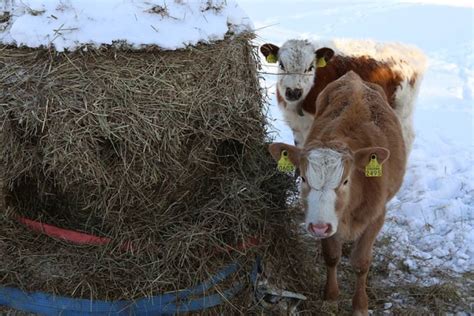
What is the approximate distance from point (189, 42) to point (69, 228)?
1517mm

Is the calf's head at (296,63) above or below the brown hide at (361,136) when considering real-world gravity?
above

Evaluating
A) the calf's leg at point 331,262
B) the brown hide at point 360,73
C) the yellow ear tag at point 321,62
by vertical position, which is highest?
the yellow ear tag at point 321,62

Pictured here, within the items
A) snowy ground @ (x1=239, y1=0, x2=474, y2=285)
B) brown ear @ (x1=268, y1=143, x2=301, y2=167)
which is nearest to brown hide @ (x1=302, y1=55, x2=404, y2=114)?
snowy ground @ (x1=239, y1=0, x2=474, y2=285)

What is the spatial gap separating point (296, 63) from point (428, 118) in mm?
2698

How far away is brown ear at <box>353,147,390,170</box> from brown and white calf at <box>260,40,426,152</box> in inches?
99.2

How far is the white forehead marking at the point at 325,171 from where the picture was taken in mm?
3742

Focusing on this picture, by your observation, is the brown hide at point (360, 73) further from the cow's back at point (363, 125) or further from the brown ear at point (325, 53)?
the cow's back at point (363, 125)

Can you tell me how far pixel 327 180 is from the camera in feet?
12.3

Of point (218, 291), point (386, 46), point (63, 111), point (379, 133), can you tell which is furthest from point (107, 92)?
point (386, 46)

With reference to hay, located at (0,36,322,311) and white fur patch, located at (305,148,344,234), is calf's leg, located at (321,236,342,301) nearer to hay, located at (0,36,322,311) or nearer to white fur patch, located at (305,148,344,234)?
hay, located at (0,36,322,311)

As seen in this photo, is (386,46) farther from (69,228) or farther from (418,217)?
(69,228)

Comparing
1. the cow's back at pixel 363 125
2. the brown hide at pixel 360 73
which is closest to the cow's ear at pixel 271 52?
the brown hide at pixel 360 73

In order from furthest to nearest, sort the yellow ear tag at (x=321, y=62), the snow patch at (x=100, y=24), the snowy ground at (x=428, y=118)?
the yellow ear tag at (x=321, y=62) → the snowy ground at (x=428, y=118) → the snow patch at (x=100, y=24)

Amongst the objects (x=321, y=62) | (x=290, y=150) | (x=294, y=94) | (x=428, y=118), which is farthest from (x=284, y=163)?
(x=428, y=118)
